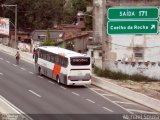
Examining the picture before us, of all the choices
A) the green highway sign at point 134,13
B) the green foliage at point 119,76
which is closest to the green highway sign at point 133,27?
the green highway sign at point 134,13

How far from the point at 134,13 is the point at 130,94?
12209mm

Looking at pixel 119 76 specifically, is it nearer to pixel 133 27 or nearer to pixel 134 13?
pixel 133 27

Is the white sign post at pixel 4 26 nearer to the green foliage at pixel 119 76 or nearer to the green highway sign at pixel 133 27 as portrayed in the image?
the green foliage at pixel 119 76

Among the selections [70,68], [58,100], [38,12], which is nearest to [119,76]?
[70,68]

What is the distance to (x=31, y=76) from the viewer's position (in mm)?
51875

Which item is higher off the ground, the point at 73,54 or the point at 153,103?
the point at 73,54

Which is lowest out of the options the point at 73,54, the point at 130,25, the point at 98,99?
the point at 98,99

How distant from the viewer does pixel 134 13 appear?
31.2m

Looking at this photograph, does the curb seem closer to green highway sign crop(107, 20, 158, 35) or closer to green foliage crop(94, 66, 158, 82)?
green foliage crop(94, 66, 158, 82)

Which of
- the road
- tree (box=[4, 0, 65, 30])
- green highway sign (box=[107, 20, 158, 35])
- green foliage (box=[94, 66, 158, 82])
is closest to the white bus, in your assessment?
the road

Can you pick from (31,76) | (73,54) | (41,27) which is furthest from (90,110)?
(41,27)

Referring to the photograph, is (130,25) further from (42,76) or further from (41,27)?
(41,27)

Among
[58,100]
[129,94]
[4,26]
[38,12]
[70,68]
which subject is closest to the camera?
[58,100]

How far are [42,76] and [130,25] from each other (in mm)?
21967
